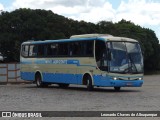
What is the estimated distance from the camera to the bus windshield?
92.6 feet

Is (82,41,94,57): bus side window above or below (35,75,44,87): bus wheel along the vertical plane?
above

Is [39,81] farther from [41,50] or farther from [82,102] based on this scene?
[82,102]

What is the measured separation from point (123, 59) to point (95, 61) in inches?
66.1

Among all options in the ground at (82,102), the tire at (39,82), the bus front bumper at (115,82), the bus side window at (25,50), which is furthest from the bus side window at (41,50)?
the ground at (82,102)

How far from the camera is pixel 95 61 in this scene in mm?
28922

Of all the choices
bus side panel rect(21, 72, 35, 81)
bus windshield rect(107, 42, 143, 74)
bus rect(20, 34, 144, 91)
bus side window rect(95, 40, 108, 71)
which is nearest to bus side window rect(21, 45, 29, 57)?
bus side panel rect(21, 72, 35, 81)

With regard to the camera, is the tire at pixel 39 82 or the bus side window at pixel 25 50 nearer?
the tire at pixel 39 82

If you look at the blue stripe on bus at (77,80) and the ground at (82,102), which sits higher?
the blue stripe on bus at (77,80)

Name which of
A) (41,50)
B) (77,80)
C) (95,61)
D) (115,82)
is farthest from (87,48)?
(41,50)

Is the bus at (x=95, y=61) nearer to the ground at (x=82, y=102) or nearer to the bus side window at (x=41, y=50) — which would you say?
the bus side window at (x=41, y=50)

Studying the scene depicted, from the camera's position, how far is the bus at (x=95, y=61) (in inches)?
1113

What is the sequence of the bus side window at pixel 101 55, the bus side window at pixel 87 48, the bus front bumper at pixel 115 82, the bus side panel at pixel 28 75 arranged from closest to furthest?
the bus front bumper at pixel 115 82, the bus side window at pixel 101 55, the bus side window at pixel 87 48, the bus side panel at pixel 28 75

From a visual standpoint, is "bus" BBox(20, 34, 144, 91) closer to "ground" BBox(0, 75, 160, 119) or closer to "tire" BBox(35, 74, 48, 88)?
"tire" BBox(35, 74, 48, 88)

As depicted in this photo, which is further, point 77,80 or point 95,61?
point 77,80
